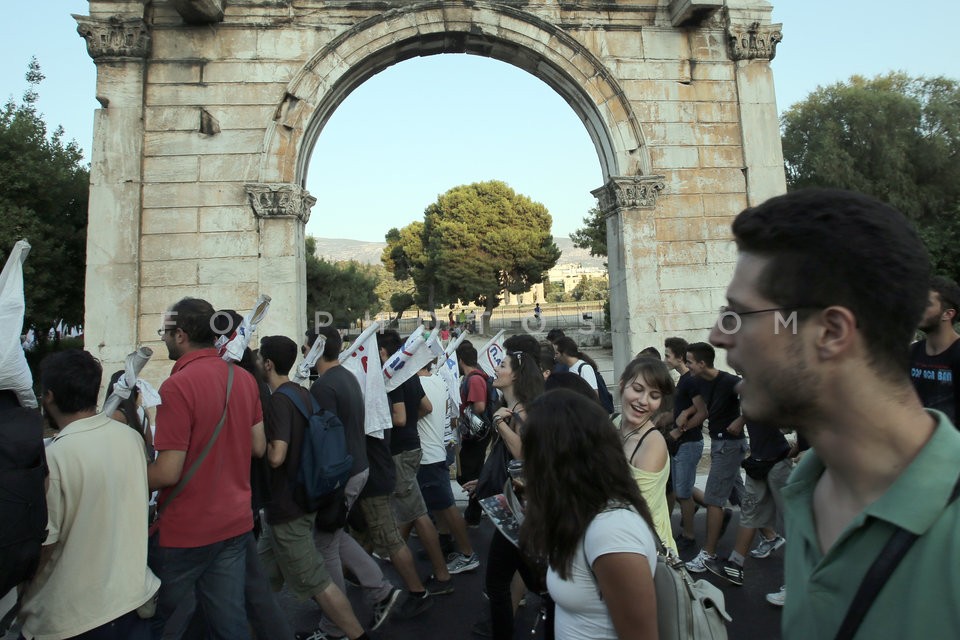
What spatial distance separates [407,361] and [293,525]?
1.64 metres

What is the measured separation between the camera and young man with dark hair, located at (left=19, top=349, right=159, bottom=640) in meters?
2.54

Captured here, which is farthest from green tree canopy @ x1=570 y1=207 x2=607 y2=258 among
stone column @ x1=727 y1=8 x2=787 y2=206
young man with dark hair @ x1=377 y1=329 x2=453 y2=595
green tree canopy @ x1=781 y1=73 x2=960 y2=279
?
young man with dark hair @ x1=377 y1=329 x2=453 y2=595

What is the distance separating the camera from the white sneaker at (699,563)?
195 inches

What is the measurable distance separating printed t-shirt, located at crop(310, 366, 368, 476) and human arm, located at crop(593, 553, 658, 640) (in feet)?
8.43

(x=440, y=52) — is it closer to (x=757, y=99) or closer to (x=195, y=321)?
(x=757, y=99)

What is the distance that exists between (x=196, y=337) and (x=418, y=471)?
264cm

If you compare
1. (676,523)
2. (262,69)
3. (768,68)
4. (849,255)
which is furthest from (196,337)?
(768,68)

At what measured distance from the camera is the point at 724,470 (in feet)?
16.9

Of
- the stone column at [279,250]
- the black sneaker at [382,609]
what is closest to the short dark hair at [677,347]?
the black sneaker at [382,609]

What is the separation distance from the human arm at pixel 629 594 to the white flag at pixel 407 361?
3084mm

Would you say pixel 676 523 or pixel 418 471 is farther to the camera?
pixel 676 523

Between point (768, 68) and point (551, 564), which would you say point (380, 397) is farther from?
point (768, 68)

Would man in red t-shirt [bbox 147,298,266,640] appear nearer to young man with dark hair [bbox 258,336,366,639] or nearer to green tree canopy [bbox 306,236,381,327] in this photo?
young man with dark hair [bbox 258,336,366,639]

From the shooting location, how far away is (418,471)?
5469mm
